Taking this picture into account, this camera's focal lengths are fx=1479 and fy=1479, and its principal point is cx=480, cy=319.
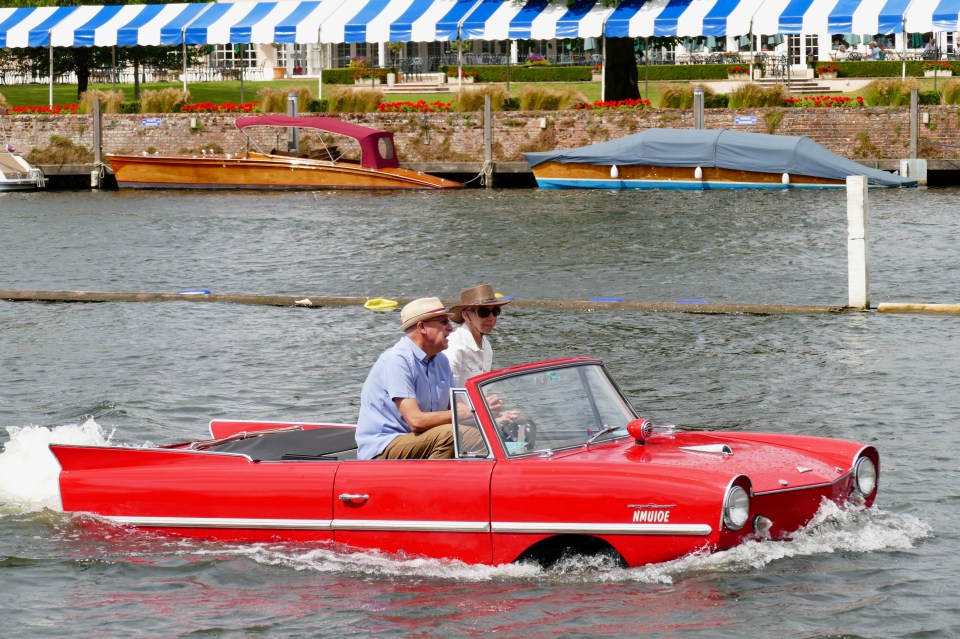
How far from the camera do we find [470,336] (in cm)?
989

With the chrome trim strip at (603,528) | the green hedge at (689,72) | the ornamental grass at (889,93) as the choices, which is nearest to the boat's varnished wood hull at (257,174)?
the ornamental grass at (889,93)

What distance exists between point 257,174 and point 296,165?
1178 mm

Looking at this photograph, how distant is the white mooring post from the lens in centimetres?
1816

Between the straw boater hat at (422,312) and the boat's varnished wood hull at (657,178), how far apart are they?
92.9ft

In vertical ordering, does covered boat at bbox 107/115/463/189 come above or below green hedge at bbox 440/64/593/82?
below

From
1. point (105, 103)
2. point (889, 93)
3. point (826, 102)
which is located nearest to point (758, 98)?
point (826, 102)

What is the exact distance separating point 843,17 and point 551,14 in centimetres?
901

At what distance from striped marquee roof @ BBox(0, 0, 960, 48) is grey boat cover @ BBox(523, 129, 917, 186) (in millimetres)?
4663

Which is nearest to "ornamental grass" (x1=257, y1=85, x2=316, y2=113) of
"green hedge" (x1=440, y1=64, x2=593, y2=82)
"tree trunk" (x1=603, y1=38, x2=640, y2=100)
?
"tree trunk" (x1=603, y1=38, x2=640, y2=100)

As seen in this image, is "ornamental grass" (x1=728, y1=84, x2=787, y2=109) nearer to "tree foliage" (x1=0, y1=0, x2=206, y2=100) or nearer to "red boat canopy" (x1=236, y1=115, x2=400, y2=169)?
"red boat canopy" (x1=236, y1=115, x2=400, y2=169)

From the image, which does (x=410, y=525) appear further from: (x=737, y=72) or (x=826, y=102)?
(x=737, y=72)

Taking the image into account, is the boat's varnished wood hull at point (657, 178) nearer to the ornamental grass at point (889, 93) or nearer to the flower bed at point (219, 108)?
the ornamental grass at point (889, 93)

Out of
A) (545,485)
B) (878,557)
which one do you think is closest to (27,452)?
(545,485)

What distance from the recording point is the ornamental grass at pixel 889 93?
38.9m
